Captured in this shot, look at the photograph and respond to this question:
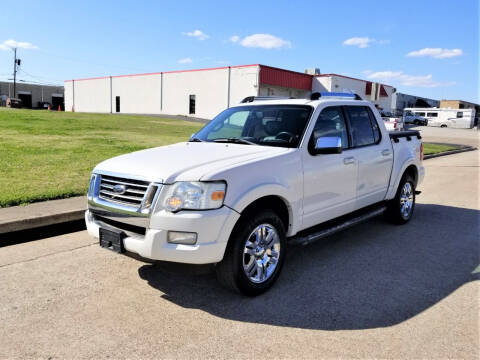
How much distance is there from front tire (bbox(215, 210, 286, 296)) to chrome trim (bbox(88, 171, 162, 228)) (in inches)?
29.2

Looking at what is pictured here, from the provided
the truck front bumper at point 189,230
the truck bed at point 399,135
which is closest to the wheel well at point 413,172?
the truck bed at point 399,135

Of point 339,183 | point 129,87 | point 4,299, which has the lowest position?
point 4,299

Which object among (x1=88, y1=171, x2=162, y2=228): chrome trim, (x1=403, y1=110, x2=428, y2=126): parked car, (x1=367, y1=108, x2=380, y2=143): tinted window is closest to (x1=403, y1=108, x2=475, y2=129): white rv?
(x1=403, y1=110, x2=428, y2=126): parked car

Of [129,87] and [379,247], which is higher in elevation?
[129,87]

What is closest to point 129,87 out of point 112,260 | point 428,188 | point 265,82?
point 265,82

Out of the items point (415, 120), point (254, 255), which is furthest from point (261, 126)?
point (415, 120)

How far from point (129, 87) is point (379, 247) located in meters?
51.4

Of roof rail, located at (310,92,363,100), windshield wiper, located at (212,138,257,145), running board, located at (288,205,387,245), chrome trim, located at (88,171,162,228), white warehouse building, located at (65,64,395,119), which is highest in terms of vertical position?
white warehouse building, located at (65,64,395,119)

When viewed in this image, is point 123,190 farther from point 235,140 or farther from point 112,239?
point 235,140

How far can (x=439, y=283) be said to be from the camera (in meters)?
4.42

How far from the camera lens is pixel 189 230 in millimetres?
3545

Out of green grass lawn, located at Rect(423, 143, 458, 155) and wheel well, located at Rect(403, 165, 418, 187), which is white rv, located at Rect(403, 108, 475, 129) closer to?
green grass lawn, located at Rect(423, 143, 458, 155)

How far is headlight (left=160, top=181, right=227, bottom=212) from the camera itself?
3590mm

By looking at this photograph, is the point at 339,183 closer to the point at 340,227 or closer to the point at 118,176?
the point at 340,227
